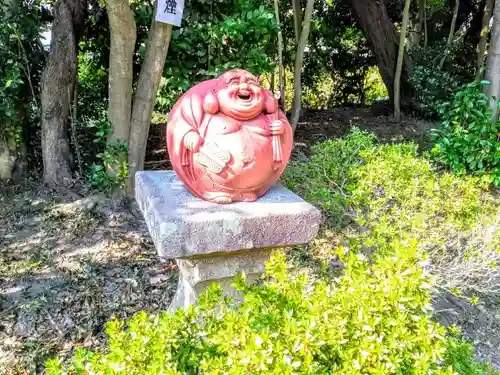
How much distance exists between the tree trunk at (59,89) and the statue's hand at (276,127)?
8.52ft

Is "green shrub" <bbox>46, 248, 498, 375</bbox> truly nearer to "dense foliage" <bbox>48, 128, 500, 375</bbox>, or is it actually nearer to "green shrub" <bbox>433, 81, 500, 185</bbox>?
"dense foliage" <bbox>48, 128, 500, 375</bbox>

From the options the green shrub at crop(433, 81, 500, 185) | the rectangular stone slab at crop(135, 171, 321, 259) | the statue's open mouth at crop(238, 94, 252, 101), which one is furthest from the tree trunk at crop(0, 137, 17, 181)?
the green shrub at crop(433, 81, 500, 185)

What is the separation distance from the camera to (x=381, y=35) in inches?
236

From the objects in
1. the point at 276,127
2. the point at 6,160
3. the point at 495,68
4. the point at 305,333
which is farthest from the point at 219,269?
the point at 495,68

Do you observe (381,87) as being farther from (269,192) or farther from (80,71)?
(269,192)

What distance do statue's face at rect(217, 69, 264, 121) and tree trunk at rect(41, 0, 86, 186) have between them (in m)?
2.38

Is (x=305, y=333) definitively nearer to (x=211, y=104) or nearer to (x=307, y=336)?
(x=307, y=336)

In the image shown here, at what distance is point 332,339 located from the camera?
1105mm

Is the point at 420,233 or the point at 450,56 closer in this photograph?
the point at 420,233

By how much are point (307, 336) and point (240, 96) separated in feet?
4.11

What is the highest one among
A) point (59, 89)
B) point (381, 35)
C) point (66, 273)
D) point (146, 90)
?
point (381, 35)

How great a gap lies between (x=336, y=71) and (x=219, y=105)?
19.8 ft

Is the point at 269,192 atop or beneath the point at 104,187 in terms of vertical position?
atop

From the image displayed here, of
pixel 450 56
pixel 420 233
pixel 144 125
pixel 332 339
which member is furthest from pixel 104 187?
pixel 450 56
